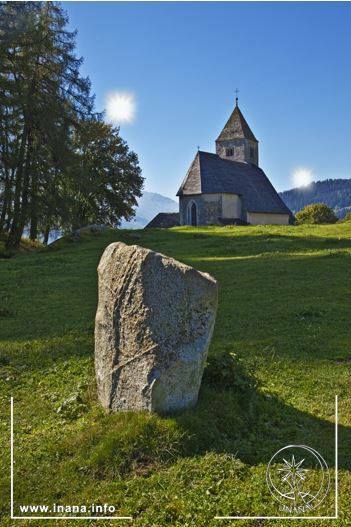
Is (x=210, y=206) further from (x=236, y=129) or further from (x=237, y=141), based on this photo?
(x=236, y=129)

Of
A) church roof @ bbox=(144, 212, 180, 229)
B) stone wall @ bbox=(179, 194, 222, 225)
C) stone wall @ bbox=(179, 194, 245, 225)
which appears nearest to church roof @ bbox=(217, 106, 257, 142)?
church roof @ bbox=(144, 212, 180, 229)

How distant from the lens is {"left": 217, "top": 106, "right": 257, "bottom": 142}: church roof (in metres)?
69.9

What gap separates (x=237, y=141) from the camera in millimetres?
69688

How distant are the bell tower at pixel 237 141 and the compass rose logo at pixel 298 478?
6399 cm

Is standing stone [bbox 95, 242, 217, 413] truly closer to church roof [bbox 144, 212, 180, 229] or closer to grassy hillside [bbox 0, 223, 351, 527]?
grassy hillside [bbox 0, 223, 351, 527]

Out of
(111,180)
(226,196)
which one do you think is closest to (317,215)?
(226,196)

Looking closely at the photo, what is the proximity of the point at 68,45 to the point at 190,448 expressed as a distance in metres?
35.9

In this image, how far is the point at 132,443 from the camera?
6.48 metres

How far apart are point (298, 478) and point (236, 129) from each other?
67938 mm

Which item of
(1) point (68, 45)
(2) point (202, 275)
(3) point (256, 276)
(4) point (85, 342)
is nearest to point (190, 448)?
(2) point (202, 275)

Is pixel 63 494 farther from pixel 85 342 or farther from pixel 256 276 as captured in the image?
pixel 256 276

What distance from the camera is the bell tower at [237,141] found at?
69.4 meters

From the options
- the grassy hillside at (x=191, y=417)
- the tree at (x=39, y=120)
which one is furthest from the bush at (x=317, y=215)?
the grassy hillside at (x=191, y=417)

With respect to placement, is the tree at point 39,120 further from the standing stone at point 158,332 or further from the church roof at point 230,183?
the standing stone at point 158,332
